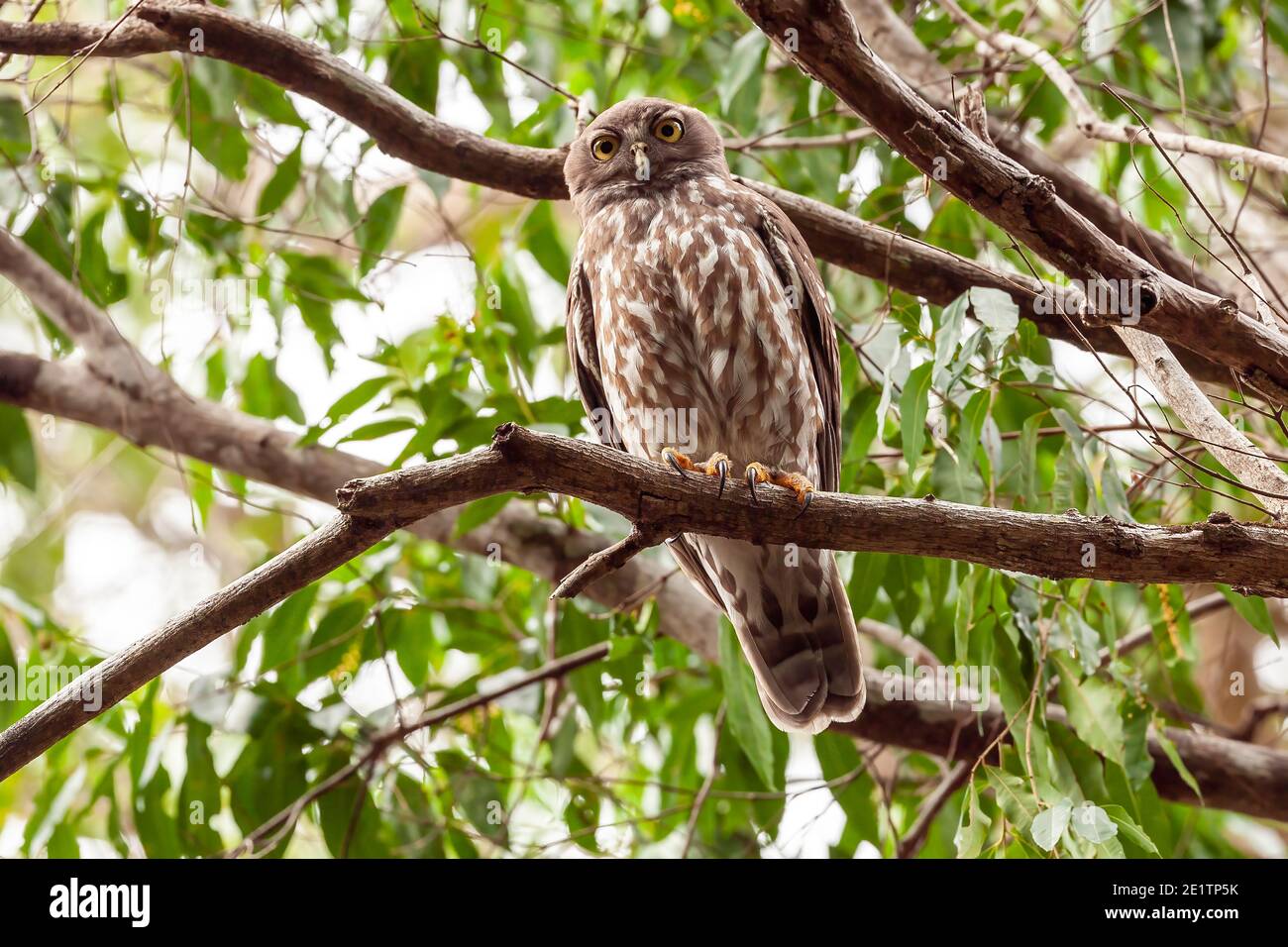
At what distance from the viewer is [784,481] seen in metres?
3.30

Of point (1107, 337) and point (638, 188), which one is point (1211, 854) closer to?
point (1107, 337)

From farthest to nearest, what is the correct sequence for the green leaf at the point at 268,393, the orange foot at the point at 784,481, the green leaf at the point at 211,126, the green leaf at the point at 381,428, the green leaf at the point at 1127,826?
1. the green leaf at the point at 268,393
2. the green leaf at the point at 211,126
3. the green leaf at the point at 381,428
4. the green leaf at the point at 1127,826
5. the orange foot at the point at 784,481

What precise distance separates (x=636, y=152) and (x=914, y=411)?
1486 millimetres

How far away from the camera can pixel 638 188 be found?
434 centimetres

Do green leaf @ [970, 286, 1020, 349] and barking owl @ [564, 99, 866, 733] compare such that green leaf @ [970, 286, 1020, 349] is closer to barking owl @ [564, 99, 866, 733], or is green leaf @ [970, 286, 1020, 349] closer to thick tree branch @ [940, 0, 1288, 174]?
thick tree branch @ [940, 0, 1288, 174]

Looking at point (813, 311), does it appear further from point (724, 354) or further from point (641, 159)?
point (641, 159)

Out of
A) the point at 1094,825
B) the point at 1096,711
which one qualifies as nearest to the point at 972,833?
the point at 1094,825

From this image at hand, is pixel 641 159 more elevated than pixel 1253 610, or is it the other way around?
pixel 641 159

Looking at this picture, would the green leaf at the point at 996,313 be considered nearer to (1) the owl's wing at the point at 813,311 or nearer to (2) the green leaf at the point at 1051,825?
(1) the owl's wing at the point at 813,311

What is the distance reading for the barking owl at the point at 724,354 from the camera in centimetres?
394

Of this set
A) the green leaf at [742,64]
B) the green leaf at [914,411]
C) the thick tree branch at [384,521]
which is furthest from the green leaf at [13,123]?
the green leaf at [914,411]

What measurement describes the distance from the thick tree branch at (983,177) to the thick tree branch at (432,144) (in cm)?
73

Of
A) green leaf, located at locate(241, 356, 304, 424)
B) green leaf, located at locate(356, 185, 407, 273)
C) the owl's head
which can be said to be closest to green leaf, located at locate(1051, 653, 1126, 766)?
the owl's head
